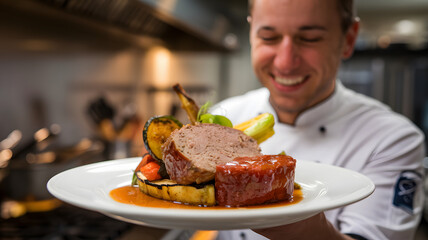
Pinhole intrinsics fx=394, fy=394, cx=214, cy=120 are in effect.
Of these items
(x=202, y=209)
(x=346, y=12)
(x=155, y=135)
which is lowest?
(x=202, y=209)

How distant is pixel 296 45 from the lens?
61.1 inches

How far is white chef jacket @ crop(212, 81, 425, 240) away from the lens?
1.51 meters

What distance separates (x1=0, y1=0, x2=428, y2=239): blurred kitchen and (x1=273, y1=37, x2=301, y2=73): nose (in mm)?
902

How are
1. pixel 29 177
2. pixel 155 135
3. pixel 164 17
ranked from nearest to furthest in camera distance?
pixel 155 135, pixel 29 177, pixel 164 17

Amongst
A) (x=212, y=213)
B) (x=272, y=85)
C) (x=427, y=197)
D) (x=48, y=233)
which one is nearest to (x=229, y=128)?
(x=212, y=213)

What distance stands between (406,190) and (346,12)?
2.48 feet

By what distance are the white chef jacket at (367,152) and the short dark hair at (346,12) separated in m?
0.33

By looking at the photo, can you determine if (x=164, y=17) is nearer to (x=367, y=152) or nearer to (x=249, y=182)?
(x=367, y=152)

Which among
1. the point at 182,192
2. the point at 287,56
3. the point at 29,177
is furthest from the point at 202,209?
the point at 29,177

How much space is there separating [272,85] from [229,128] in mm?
623

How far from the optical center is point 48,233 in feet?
6.15

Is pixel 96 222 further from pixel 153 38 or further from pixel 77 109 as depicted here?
pixel 153 38

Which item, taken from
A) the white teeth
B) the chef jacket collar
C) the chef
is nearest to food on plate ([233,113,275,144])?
the chef

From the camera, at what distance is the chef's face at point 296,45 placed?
151cm
